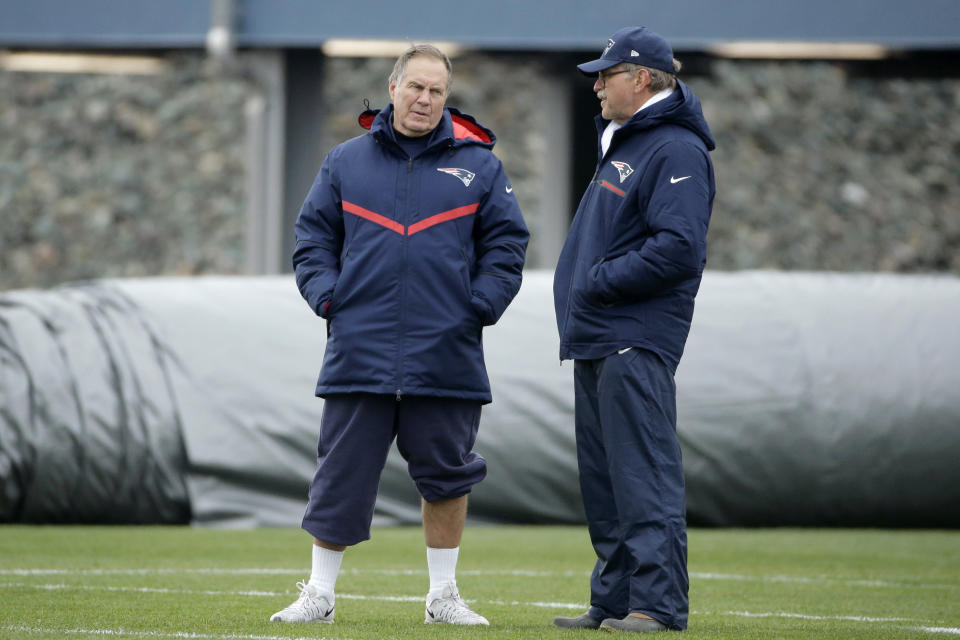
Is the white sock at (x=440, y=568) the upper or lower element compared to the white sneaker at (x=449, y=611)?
upper

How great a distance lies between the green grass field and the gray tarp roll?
0.19 metres

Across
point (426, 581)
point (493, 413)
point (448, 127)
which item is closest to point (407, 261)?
point (448, 127)

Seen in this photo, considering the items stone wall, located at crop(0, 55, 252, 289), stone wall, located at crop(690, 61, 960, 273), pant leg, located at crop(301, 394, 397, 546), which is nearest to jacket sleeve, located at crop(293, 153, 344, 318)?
pant leg, located at crop(301, 394, 397, 546)

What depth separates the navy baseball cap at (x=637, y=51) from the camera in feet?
14.0

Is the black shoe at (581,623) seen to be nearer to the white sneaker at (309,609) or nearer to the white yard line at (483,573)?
the white sneaker at (309,609)

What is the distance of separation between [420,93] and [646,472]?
4.19 feet

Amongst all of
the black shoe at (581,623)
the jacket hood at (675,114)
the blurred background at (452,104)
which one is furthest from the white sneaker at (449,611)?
the blurred background at (452,104)

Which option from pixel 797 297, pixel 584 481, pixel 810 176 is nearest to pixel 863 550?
pixel 797 297

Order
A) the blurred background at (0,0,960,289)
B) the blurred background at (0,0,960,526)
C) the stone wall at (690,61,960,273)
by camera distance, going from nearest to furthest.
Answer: the blurred background at (0,0,960,526) → the blurred background at (0,0,960,289) → the stone wall at (690,61,960,273)

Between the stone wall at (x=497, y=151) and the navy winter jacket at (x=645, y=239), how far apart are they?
43.9ft

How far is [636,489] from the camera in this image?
4141mm

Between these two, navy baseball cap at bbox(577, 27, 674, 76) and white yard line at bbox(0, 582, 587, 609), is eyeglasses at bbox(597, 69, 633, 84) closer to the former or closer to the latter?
navy baseball cap at bbox(577, 27, 674, 76)

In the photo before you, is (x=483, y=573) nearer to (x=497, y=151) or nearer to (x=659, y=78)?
(x=659, y=78)

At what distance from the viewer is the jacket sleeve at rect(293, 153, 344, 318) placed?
14.3 feet
